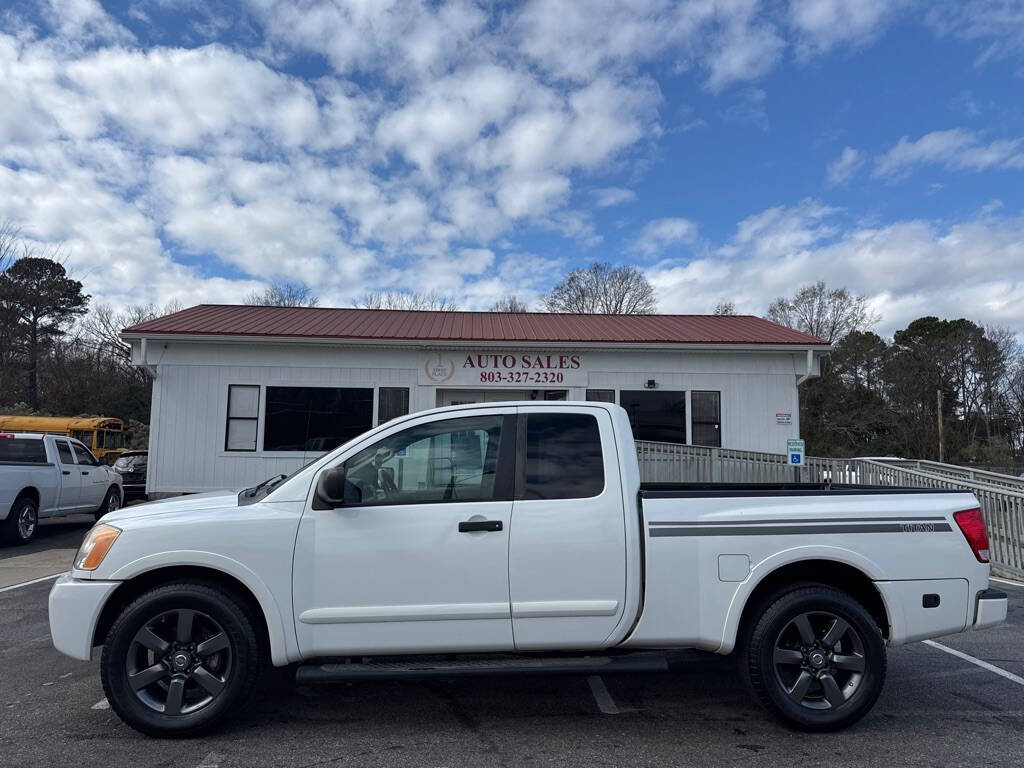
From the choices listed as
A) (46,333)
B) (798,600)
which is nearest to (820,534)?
(798,600)

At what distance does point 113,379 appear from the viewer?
38.4 meters

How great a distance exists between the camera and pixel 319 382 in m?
13.4

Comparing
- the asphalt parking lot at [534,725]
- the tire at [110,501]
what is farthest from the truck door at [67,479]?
the asphalt parking lot at [534,725]

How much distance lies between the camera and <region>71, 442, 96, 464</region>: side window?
12.9 m

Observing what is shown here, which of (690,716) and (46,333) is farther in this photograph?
(46,333)

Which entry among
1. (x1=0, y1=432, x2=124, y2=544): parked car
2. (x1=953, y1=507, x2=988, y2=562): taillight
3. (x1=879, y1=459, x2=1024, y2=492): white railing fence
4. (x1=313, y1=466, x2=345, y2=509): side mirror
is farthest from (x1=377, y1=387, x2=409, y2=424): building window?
(x1=953, y1=507, x2=988, y2=562): taillight

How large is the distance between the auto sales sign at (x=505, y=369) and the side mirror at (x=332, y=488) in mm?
9858

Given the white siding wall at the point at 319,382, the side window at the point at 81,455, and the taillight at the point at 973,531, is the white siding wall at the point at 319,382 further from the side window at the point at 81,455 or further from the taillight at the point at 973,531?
the taillight at the point at 973,531

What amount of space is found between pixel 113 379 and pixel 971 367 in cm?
5606

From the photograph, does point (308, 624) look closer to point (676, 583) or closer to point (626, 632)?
point (626, 632)

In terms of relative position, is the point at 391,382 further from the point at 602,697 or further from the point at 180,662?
the point at 180,662

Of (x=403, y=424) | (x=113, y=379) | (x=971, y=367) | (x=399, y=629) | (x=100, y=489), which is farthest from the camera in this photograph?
(x=971, y=367)

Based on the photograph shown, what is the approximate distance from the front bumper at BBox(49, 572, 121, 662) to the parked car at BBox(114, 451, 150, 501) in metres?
15.6

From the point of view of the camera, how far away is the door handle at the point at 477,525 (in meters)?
3.75
